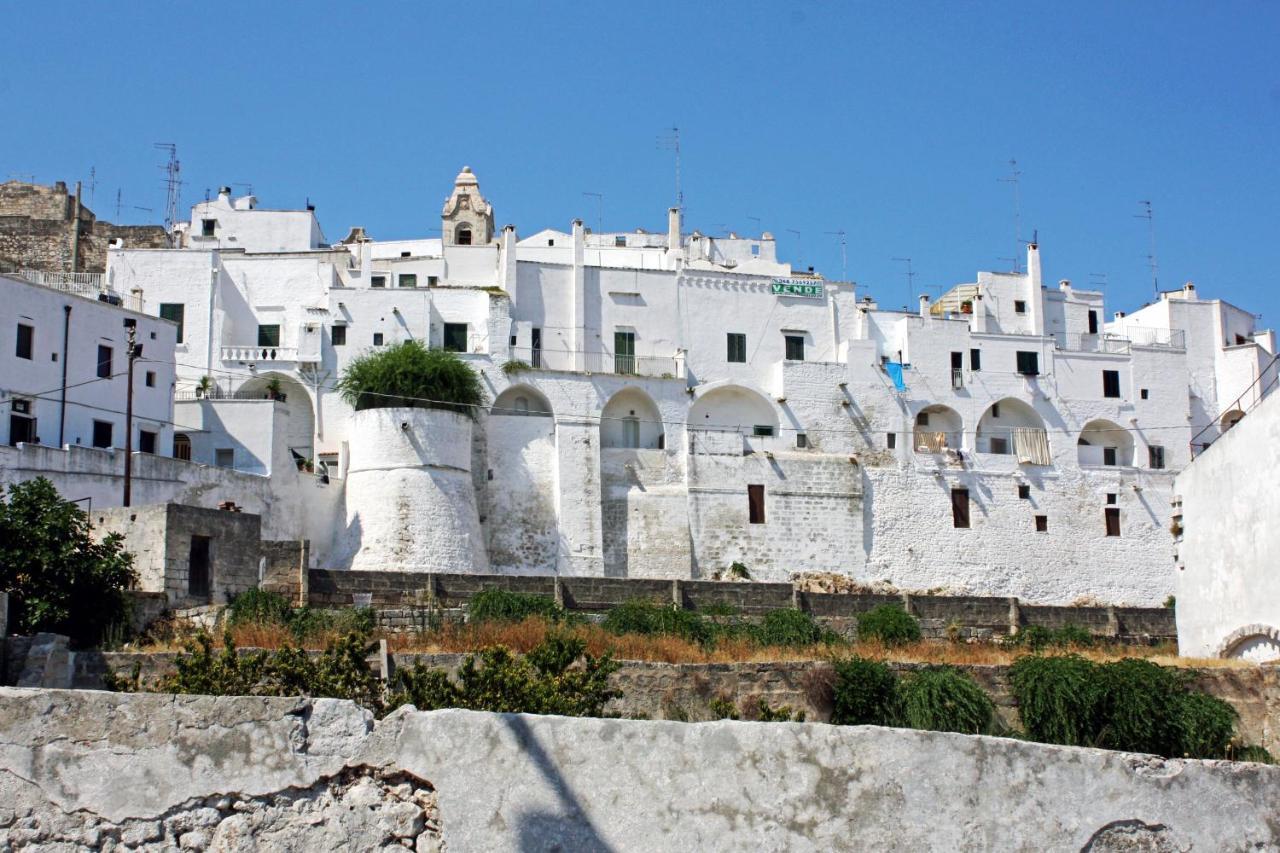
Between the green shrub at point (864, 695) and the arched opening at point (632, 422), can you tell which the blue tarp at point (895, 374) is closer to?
the arched opening at point (632, 422)

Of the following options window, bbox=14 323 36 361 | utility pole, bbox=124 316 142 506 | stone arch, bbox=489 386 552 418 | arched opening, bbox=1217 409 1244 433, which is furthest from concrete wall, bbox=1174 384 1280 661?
arched opening, bbox=1217 409 1244 433

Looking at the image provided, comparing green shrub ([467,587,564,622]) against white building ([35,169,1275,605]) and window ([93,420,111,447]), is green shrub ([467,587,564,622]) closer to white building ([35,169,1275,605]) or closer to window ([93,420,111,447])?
white building ([35,169,1275,605])

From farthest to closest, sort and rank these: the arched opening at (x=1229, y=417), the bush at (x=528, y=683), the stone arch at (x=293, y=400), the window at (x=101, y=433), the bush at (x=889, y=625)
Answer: the arched opening at (x=1229, y=417), the stone arch at (x=293, y=400), the window at (x=101, y=433), the bush at (x=889, y=625), the bush at (x=528, y=683)

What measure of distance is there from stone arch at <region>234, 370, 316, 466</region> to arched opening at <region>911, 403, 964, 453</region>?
1831 centimetres

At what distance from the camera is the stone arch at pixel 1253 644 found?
20.4 m

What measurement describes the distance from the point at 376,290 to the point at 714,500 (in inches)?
451

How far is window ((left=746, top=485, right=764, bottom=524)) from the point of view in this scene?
44.0m

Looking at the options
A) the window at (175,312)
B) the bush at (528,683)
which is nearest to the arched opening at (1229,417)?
the window at (175,312)

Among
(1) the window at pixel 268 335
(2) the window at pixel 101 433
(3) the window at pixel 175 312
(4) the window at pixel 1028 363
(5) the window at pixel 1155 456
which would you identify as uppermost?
(3) the window at pixel 175 312

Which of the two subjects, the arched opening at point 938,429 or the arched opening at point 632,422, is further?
the arched opening at point 938,429

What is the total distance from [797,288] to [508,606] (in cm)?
2101

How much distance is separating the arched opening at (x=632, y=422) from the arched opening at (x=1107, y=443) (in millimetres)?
14248

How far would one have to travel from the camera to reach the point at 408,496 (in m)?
39.4

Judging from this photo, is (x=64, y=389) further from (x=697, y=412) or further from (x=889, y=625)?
(x=889, y=625)
